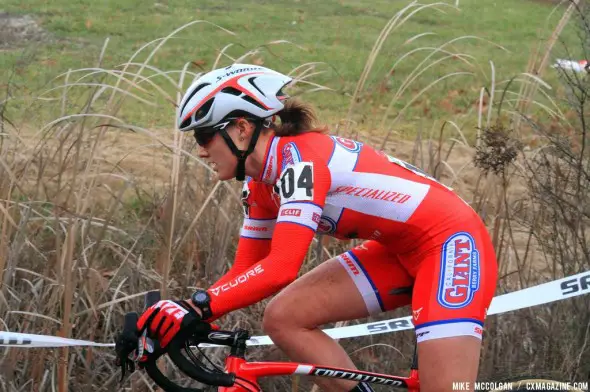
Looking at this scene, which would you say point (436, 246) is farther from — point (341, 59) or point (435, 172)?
point (341, 59)

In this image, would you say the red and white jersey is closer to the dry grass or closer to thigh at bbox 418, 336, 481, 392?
thigh at bbox 418, 336, 481, 392

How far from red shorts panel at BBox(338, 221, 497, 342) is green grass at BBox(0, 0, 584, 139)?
5.24 meters

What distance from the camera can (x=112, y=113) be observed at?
200 inches

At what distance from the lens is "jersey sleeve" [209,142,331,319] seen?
3543 millimetres

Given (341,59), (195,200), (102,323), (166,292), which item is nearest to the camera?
(166,292)

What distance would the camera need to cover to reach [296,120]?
401 cm

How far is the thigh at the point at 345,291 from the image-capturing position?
3992 mm

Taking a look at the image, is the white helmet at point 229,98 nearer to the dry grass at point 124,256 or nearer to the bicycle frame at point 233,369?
the bicycle frame at point 233,369

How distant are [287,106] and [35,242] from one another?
7.20 feet

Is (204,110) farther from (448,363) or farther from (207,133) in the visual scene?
(448,363)

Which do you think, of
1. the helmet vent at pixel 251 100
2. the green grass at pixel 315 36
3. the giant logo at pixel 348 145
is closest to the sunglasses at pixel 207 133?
the helmet vent at pixel 251 100

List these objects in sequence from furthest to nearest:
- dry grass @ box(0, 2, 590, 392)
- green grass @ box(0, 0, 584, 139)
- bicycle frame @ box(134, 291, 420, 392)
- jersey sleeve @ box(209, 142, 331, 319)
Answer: green grass @ box(0, 0, 584, 139) < dry grass @ box(0, 2, 590, 392) < jersey sleeve @ box(209, 142, 331, 319) < bicycle frame @ box(134, 291, 420, 392)

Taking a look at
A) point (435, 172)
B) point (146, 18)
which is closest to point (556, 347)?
point (435, 172)

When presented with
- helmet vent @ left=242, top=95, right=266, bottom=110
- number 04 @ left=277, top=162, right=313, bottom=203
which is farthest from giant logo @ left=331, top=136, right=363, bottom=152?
helmet vent @ left=242, top=95, right=266, bottom=110
